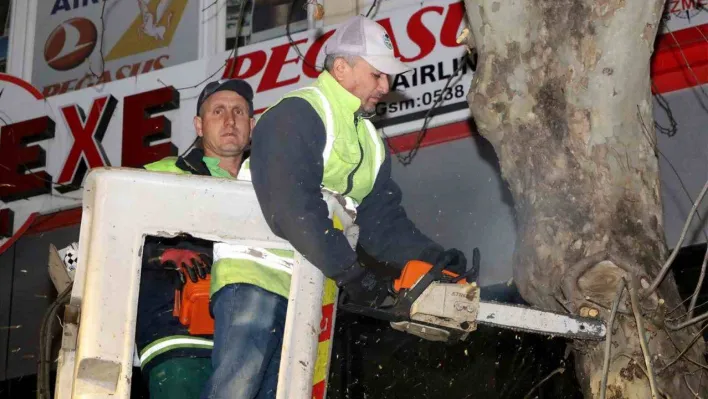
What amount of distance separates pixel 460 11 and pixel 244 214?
12.0 feet

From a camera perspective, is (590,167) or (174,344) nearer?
(590,167)

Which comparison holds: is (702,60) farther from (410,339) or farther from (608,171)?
(608,171)

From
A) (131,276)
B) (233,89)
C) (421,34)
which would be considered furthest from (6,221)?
(131,276)

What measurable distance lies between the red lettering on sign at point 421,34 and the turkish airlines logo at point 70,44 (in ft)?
7.99

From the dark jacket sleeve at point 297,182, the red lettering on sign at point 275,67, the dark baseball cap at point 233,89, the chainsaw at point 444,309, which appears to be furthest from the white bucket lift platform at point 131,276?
the red lettering on sign at point 275,67

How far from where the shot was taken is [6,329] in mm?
7051

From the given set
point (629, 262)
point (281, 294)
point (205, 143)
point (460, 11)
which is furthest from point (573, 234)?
point (460, 11)

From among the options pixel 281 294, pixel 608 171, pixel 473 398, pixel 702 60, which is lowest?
pixel 473 398

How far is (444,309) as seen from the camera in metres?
2.82

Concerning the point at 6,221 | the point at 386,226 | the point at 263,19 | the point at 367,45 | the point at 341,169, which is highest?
the point at 263,19

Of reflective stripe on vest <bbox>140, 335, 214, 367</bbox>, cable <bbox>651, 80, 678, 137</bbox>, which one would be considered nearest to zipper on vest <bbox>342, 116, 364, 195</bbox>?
reflective stripe on vest <bbox>140, 335, 214, 367</bbox>

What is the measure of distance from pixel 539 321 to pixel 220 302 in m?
0.93

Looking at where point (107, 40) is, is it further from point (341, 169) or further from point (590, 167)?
point (590, 167)

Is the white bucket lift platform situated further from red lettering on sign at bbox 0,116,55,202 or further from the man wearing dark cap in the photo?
red lettering on sign at bbox 0,116,55,202
